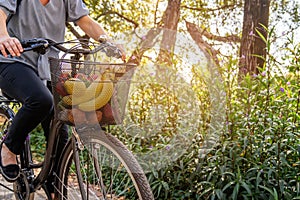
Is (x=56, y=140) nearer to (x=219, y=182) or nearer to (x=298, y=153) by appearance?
(x=219, y=182)

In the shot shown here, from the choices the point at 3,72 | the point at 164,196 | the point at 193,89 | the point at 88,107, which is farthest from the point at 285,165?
the point at 3,72

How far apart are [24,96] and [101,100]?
46 centimetres

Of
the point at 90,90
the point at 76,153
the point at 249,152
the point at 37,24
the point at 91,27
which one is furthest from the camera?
the point at 249,152

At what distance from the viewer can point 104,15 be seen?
7.70 meters

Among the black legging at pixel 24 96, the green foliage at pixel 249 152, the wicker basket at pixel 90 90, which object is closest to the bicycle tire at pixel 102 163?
the wicker basket at pixel 90 90

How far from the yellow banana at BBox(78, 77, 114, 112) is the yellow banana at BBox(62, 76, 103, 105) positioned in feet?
0.05

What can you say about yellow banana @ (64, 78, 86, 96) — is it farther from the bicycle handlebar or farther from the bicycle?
the bicycle handlebar

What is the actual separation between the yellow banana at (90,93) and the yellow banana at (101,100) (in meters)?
0.01

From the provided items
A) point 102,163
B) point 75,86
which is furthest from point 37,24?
point 102,163

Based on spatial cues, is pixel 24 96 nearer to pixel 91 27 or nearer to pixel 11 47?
pixel 11 47

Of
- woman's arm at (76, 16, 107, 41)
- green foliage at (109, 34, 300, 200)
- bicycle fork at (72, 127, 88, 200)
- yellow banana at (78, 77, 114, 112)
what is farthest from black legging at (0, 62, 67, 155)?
green foliage at (109, 34, 300, 200)

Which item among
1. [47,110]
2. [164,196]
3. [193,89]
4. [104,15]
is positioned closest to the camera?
[47,110]

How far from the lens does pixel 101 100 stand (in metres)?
1.96

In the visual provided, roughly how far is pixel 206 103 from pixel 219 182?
768 mm
